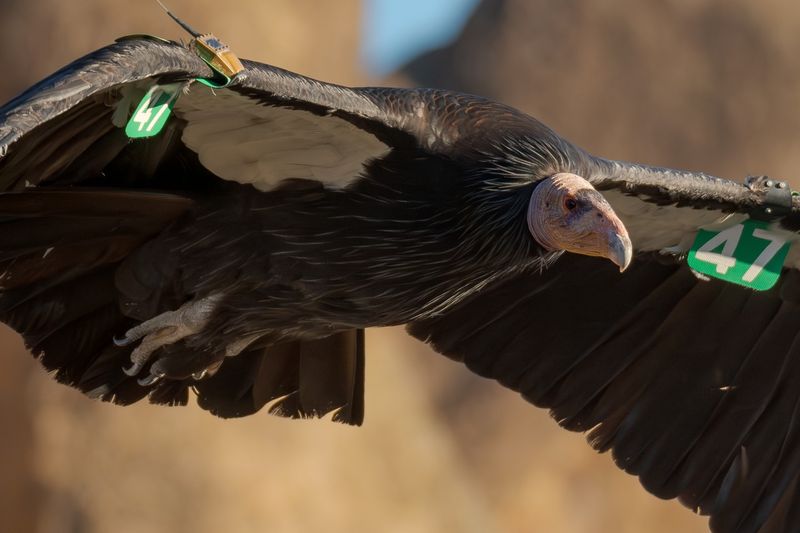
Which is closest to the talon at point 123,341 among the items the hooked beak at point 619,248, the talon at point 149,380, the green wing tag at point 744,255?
the talon at point 149,380

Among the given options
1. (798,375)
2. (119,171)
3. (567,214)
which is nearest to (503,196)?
(567,214)

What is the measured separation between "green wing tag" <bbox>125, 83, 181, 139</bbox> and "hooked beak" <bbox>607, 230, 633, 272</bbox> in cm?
142

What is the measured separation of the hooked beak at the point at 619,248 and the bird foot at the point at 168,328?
1304 mm

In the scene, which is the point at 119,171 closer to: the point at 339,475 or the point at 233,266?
the point at 233,266

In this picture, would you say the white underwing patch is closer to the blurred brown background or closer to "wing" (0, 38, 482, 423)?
"wing" (0, 38, 482, 423)

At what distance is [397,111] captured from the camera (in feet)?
13.4

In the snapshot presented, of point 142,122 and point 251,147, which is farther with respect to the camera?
point 251,147

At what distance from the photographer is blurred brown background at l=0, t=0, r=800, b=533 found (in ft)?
26.9

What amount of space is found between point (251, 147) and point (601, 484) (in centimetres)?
764

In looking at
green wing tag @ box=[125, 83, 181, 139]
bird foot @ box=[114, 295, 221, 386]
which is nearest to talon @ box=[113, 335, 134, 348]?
bird foot @ box=[114, 295, 221, 386]

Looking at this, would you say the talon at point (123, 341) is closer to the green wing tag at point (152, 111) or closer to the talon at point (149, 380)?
the talon at point (149, 380)

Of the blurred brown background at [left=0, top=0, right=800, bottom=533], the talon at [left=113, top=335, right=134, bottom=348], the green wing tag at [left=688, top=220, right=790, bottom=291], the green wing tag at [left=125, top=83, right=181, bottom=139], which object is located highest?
the blurred brown background at [left=0, top=0, right=800, bottom=533]

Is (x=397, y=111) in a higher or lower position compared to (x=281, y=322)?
higher

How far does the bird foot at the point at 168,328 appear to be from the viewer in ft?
14.7
